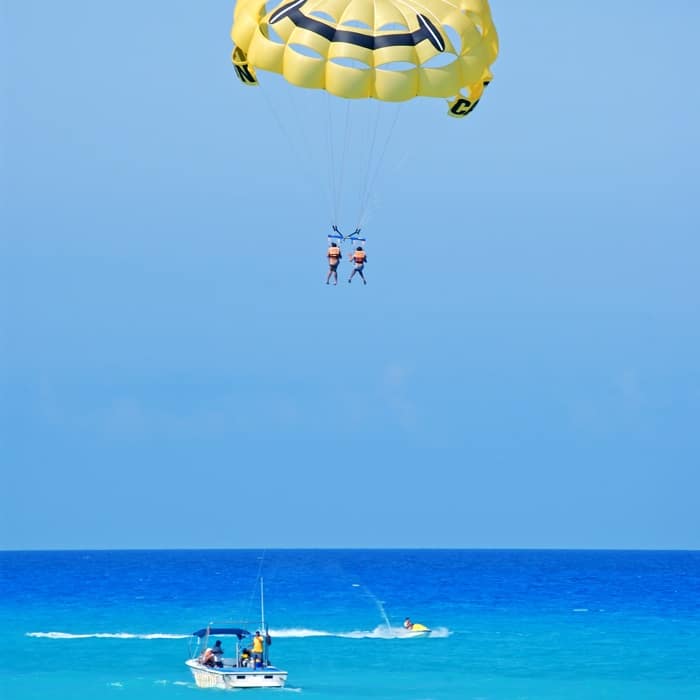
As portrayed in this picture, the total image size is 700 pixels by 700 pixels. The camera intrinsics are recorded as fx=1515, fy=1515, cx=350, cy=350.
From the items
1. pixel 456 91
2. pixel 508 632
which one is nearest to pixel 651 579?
pixel 508 632

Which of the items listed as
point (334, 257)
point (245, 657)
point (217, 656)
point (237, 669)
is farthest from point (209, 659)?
point (334, 257)

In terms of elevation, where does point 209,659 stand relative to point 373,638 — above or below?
below

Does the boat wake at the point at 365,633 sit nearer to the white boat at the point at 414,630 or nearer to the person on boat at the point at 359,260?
the white boat at the point at 414,630

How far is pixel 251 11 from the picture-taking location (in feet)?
82.1

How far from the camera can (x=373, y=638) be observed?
43.8m

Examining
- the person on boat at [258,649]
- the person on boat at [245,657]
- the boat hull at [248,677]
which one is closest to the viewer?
the boat hull at [248,677]

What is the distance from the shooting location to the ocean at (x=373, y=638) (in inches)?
1328

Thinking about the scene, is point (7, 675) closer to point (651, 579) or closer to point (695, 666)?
point (695, 666)

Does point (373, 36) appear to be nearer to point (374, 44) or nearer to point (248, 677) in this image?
point (374, 44)

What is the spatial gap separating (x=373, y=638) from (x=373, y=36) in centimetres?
2375

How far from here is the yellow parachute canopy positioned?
24062 millimetres

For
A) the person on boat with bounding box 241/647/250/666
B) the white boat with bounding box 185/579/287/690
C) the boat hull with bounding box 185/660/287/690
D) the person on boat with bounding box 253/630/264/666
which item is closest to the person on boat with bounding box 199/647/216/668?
the white boat with bounding box 185/579/287/690

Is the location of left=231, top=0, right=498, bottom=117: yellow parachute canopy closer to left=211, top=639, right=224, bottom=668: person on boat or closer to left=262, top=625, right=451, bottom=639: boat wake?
left=211, top=639, right=224, bottom=668: person on boat

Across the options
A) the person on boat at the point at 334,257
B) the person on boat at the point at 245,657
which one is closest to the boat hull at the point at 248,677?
the person on boat at the point at 245,657
